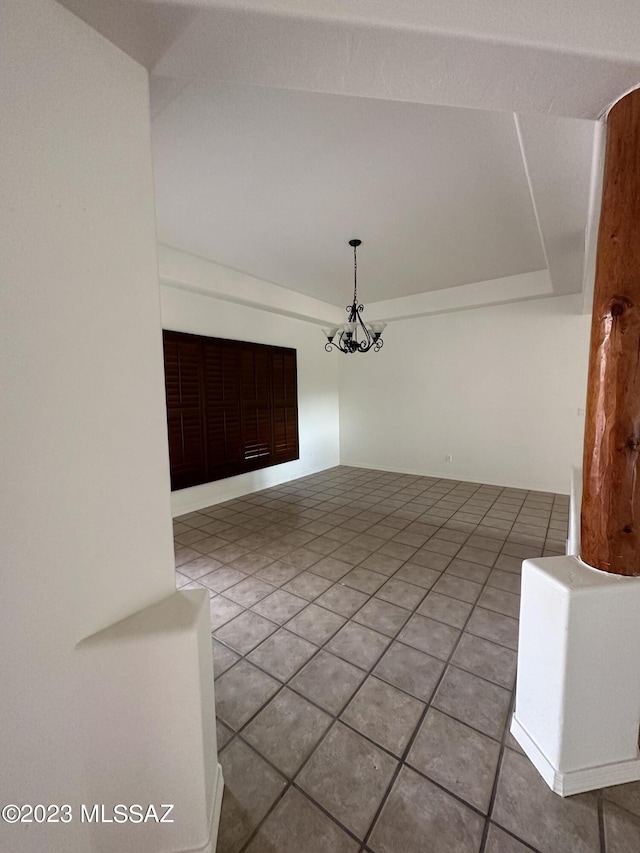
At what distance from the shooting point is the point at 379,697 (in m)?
1.50

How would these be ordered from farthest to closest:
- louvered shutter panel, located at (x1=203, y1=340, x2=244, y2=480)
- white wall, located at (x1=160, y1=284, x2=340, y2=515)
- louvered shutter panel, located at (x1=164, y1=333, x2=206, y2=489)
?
louvered shutter panel, located at (x1=203, y1=340, x2=244, y2=480), white wall, located at (x1=160, y1=284, x2=340, y2=515), louvered shutter panel, located at (x1=164, y1=333, x2=206, y2=489)

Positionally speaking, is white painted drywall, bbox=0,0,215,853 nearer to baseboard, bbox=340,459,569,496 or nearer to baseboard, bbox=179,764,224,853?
baseboard, bbox=179,764,224,853

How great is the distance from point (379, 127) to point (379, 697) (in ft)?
8.98

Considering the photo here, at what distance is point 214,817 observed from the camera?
1.04 metres

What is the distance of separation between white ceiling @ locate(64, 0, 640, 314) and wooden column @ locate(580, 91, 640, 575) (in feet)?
0.69

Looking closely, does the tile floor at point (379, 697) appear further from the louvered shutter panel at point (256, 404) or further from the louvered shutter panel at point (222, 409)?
the louvered shutter panel at point (256, 404)

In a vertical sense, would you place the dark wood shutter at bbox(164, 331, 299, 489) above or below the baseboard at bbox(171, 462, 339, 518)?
above

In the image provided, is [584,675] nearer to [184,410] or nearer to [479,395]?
[184,410]

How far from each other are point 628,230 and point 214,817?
2.20 m

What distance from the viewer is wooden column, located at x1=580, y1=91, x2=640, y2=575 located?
3.47 feet

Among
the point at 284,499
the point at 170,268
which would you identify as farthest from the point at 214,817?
the point at 170,268

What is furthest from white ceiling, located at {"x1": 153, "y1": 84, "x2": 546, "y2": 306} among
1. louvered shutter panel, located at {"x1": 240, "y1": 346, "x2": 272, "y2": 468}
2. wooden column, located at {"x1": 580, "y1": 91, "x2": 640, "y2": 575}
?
louvered shutter panel, located at {"x1": 240, "y1": 346, "x2": 272, "y2": 468}

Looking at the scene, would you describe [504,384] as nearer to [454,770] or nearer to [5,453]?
[454,770]

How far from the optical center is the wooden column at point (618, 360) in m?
1.06
